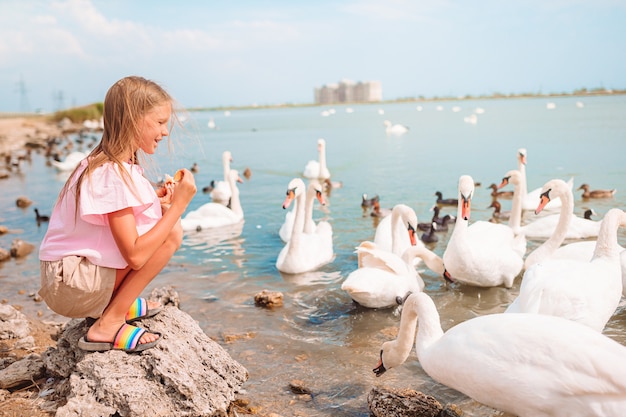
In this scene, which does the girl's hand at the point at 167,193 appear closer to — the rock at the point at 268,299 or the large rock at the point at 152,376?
the large rock at the point at 152,376

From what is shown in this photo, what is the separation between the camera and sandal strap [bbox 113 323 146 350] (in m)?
4.21

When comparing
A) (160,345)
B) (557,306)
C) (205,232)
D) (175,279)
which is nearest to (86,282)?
(160,345)

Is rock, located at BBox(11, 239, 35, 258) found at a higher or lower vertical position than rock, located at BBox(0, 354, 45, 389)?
lower

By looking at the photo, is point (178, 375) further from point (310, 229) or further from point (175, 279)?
point (310, 229)

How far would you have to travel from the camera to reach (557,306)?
16.0 feet

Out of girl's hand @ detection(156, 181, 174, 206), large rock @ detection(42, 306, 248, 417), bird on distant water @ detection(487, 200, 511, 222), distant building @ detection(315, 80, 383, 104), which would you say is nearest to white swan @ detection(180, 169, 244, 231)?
bird on distant water @ detection(487, 200, 511, 222)

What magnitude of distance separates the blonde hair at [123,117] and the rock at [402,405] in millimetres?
2407

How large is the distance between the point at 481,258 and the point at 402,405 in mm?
3518

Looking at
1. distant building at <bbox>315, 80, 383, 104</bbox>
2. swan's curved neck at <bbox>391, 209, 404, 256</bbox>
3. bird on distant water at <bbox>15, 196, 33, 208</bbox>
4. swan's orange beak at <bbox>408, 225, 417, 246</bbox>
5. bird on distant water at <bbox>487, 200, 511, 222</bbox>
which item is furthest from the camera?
distant building at <bbox>315, 80, 383, 104</bbox>

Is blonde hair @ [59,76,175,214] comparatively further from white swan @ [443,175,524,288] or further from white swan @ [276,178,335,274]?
white swan @ [276,178,335,274]

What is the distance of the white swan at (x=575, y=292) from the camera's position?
4867 millimetres

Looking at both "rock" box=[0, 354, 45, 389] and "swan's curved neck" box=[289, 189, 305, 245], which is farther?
"swan's curved neck" box=[289, 189, 305, 245]

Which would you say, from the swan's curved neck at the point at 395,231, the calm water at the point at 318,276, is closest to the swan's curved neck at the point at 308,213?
the calm water at the point at 318,276

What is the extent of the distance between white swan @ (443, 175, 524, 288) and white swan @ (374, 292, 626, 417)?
3.55 meters
